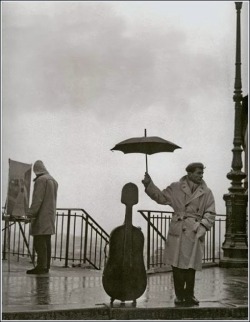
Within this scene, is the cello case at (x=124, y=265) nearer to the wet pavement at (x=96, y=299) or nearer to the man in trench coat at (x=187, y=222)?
the wet pavement at (x=96, y=299)

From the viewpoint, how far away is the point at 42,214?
408 inches

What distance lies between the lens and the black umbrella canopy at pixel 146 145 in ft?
23.7

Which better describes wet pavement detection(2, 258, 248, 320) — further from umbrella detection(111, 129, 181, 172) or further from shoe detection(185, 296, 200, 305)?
umbrella detection(111, 129, 181, 172)

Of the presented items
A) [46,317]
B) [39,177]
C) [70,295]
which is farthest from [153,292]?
[39,177]

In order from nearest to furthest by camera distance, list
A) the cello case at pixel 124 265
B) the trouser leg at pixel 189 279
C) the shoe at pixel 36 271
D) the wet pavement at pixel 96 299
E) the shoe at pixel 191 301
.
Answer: the wet pavement at pixel 96 299, the cello case at pixel 124 265, the shoe at pixel 191 301, the trouser leg at pixel 189 279, the shoe at pixel 36 271

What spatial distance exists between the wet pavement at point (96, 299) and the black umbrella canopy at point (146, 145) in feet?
6.28

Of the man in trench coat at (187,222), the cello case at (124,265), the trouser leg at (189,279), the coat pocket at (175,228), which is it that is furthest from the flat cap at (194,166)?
the trouser leg at (189,279)

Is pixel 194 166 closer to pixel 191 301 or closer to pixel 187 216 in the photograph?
pixel 187 216

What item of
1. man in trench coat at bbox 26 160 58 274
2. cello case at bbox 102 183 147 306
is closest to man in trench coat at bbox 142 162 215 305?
cello case at bbox 102 183 147 306

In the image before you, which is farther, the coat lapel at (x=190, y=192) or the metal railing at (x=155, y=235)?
the metal railing at (x=155, y=235)

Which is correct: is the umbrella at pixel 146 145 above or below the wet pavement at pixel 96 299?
above

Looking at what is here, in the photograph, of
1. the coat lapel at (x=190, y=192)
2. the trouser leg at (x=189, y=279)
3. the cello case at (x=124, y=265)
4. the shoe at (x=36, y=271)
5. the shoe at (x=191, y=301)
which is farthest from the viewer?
the shoe at (x=36, y=271)

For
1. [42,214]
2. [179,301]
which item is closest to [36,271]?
[42,214]

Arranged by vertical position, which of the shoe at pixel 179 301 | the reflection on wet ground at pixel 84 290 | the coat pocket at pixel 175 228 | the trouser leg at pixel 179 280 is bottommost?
the reflection on wet ground at pixel 84 290
